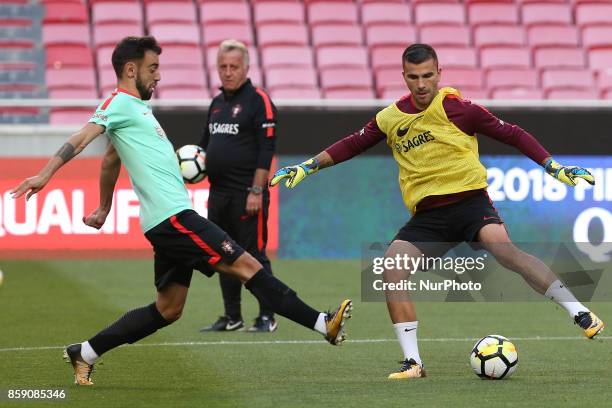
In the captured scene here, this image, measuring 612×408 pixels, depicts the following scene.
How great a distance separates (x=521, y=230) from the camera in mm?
16609

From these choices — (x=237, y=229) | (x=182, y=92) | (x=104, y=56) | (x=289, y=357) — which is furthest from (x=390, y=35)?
(x=289, y=357)

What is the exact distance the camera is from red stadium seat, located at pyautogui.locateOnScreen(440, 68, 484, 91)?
19.1 metres

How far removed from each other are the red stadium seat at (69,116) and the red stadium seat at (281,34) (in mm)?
3284

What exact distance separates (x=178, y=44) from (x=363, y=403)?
12.8 m

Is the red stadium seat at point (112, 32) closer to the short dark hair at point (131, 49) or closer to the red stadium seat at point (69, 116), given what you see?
the red stadium seat at point (69, 116)

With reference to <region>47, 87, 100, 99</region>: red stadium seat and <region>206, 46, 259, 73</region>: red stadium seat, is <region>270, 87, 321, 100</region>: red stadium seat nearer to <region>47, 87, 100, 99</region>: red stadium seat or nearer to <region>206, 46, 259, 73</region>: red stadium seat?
<region>206, 46, 259, 73</region>: red stadium seat

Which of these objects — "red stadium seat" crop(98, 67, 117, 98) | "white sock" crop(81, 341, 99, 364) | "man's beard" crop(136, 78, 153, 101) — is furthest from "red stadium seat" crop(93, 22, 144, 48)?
"white sock" crop(81, 341, 99, 364)

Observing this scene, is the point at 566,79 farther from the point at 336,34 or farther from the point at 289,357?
the point at 289,357

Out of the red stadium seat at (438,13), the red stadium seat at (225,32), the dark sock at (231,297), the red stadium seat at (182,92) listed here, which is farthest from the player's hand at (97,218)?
the red stadium seat at (438,13)

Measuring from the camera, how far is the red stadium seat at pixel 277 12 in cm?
1997

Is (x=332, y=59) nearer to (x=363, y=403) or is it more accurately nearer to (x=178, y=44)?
(x=178, y=44)

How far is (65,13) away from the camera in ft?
63.9

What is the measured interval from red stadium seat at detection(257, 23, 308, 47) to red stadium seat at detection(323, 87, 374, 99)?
1.28 m

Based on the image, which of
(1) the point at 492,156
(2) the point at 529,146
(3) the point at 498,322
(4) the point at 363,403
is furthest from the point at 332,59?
(4) the point at 363,403
